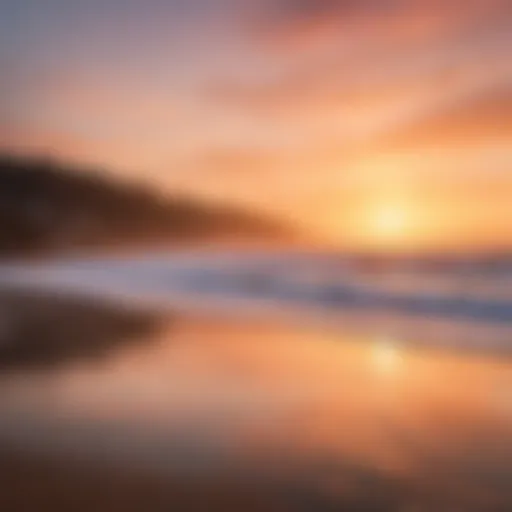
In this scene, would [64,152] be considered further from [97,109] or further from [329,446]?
[329,446]

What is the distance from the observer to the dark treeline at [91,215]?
3764mm

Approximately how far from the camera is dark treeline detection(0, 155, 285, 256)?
376cm

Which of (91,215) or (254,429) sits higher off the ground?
(91,215)

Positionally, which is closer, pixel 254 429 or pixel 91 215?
pixel 254 429

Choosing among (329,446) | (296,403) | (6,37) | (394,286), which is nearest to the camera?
(329,446)

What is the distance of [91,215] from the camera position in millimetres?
4590

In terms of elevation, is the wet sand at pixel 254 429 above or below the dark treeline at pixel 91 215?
below

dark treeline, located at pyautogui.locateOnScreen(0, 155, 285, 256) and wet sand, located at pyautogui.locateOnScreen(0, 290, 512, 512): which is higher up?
dark treeline, located at pyautogui.locateOnScreen(0, 155, 285, 256)

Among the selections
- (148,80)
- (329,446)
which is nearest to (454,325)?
(329,446)

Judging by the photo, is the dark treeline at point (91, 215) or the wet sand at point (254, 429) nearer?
the wet sand at point (254, 429)

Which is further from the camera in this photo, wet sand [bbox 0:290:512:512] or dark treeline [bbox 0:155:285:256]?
dark treeline [bbox 0:155:285:256]

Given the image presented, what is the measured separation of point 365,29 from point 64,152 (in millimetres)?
2026

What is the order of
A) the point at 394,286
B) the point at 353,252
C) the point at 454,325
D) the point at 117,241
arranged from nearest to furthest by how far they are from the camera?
the point at 454,325 → the point at 394,286 → the point at 353,252 → the point at 117,241

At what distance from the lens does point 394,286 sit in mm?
2590
